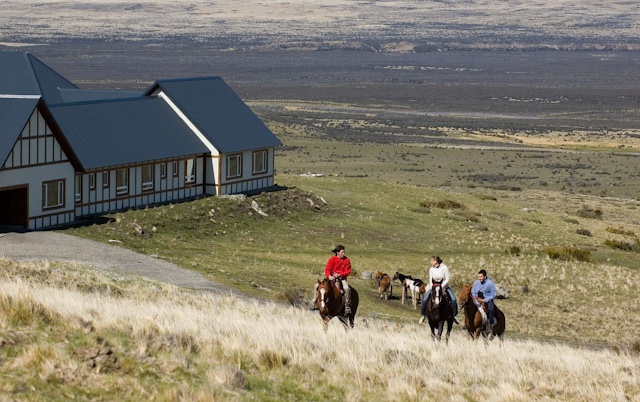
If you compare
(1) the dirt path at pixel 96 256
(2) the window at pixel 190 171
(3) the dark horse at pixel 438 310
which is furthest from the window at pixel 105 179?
(3) the dark horse at pixel 438 310

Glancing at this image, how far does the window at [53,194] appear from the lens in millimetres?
47031

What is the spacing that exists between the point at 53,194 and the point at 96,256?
6577 mm

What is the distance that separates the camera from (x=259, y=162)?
6262 cm

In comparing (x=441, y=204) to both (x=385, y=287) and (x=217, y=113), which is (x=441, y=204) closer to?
(x=217, y=113)

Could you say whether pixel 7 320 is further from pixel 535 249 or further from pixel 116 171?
pixel 535 249

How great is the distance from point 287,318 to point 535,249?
108 feet

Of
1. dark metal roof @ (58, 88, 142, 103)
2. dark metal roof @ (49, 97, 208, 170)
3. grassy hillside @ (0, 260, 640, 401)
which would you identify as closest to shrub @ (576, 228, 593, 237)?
dark metal roof @ (49, 97, 208, 170)

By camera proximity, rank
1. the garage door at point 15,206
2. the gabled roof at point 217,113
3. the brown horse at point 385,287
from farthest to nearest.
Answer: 1. the gabled roof at point 217,113
2. the garage door at point 15,206
3. the brown horse at point 385,287

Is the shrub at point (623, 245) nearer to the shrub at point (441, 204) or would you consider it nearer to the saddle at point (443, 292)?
the shrub at point (441, 204)

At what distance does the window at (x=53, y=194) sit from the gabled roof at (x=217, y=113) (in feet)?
38.1

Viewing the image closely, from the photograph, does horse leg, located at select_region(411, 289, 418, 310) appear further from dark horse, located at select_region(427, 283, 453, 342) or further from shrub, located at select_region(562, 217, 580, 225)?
shrub, located at select_region(562, 217, 580, 225)

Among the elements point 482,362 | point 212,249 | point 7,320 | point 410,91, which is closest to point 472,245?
point 212,249

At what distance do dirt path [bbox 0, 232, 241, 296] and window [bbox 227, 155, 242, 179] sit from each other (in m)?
15.2

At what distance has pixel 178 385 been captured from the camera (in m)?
17.4
